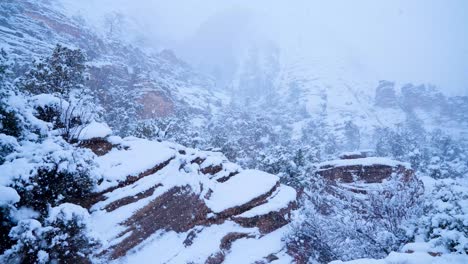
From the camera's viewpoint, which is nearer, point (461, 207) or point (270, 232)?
point (461, 207)

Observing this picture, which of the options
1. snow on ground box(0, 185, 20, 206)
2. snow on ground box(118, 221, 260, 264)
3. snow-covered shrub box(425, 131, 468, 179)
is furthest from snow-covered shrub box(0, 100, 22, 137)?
snow-covered shrub box(425, 131, 468, 179)

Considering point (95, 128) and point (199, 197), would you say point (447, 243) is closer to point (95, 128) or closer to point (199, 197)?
point (199, 197)

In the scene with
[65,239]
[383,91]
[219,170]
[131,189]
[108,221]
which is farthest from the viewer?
[383,91]

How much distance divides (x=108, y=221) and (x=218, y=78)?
183 m

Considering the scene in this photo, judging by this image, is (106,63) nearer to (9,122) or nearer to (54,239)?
(9,122)

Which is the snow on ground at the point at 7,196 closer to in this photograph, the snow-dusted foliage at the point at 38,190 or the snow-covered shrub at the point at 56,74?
the snow-dusted foliage at the point at 38,190

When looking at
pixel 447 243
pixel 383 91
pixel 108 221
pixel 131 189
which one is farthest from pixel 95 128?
pixel 383 91

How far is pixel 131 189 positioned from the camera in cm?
1496

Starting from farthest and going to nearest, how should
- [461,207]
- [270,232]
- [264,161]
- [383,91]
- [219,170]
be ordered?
[383,91] → [264,161] → [219,170] → [270,232] → [461,207]

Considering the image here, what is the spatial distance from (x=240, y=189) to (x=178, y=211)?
5.99 metres

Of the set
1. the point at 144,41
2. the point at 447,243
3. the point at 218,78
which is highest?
the point at 447,243

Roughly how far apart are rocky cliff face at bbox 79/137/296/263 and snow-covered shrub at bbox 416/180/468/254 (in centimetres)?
847

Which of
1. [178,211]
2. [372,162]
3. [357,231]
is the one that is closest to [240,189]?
[178,211]

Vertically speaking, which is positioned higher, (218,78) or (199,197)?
(199,197)
